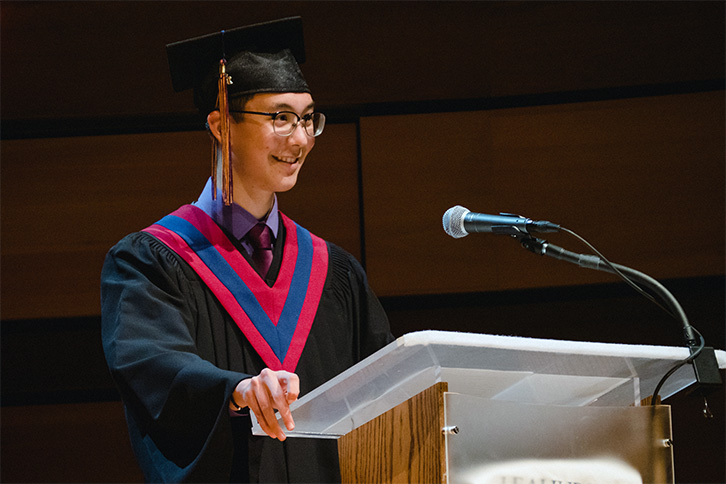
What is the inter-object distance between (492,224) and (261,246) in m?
0.79

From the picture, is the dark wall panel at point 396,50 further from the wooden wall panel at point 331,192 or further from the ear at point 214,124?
the ear at point 214,124

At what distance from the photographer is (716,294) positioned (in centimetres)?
332

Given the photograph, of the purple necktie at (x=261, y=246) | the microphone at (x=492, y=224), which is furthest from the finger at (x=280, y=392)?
the purple necktie at (x=261, y=246)

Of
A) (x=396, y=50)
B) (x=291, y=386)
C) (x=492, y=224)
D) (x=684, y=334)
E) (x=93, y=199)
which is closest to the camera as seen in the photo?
(x=291, y=386)

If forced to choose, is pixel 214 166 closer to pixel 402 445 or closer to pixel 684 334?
pixel 402 445

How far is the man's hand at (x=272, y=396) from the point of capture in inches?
46.2

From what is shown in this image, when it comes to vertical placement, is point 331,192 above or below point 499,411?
above

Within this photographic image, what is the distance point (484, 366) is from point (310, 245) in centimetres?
100

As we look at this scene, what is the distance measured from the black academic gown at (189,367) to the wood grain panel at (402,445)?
236 mm

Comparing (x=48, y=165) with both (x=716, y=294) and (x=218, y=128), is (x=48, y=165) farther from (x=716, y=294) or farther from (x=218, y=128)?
(x=716, y=294)

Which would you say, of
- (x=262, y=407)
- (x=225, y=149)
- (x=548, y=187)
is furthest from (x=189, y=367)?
(x=548, y=187)

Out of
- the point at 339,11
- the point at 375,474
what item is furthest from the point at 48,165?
the point at 375,474

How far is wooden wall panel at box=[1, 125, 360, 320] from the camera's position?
3.30m

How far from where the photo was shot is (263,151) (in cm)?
198
